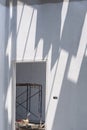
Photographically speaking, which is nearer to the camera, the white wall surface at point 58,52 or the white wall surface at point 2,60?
the white wall surface at point 58,52

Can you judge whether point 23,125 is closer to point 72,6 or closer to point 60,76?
point 60,76

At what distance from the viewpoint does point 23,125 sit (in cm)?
898

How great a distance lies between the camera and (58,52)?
22.0 ft

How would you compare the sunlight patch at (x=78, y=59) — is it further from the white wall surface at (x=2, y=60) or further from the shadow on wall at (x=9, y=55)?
the white wall surface at (x=2, y=60)

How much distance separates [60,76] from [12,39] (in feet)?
4.50

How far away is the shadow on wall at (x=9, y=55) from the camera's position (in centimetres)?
707

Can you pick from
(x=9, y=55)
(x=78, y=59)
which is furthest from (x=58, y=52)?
(x=9, y=55)

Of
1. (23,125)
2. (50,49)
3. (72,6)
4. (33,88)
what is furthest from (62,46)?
(33,88)

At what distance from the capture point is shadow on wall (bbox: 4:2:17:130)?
23.2 ft

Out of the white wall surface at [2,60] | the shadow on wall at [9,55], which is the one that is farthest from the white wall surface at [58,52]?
the white wall surface at [2,60]

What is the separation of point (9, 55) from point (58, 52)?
1.11 metres

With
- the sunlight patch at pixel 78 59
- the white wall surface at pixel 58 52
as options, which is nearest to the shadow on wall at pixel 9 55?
the white wall surface at pixel 58 52

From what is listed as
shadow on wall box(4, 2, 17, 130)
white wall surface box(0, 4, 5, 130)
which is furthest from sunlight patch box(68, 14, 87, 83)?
white wall surface box(0, 4, 5, 130)

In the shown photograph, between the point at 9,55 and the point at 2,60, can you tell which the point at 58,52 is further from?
the point at 2,60
